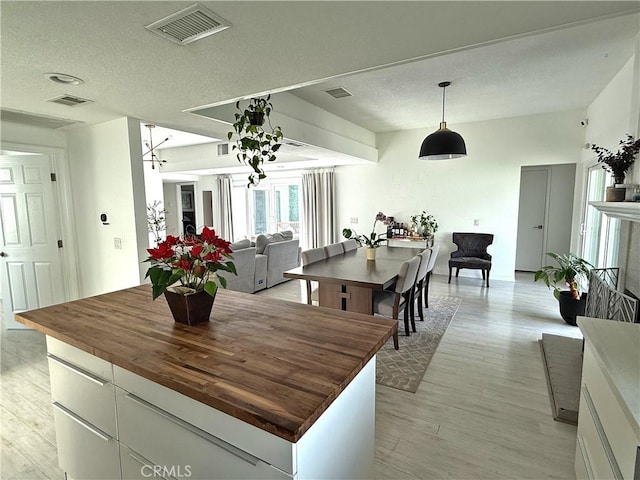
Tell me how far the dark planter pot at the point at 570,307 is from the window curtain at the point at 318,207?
4.56m

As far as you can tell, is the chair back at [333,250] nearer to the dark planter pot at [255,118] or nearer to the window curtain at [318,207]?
the dark planter pot at [255,118]

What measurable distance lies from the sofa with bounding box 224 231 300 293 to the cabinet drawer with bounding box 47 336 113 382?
113 inches

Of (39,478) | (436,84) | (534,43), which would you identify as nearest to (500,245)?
(436,84)

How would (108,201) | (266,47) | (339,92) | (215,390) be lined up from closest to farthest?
(215,390)
(266,47)
(108,201)
(339,92)

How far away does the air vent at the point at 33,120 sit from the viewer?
3206mm

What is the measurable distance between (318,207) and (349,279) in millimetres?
4898

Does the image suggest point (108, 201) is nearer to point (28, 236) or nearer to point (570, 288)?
point (28, 236)

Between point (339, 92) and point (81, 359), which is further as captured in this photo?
point (339, 92)

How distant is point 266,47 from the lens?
1891mm

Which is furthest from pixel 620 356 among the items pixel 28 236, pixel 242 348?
pixel 28 236

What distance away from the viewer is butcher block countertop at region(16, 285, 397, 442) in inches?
40.1

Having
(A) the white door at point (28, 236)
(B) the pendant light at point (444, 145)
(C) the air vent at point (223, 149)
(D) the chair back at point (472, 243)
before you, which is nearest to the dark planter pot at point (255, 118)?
(B) the pendant light at point (444, 145)

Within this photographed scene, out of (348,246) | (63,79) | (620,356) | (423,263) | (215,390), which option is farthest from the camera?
(348,246)

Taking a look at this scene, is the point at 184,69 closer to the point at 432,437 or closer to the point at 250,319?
the point at 250,319
